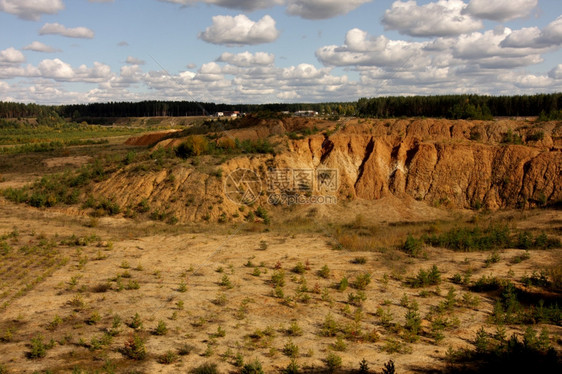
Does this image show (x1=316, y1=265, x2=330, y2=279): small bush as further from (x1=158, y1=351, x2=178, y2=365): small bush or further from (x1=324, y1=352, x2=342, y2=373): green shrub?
(x1=158, y1=351, x2=178, y2=365): small bush

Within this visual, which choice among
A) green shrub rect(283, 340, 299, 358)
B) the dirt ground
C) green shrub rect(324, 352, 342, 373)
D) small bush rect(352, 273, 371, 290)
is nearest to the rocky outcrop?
the dirt ground

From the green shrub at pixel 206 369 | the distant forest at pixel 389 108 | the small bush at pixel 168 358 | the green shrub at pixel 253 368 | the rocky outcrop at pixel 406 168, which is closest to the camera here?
the green shrub at pixel 253 368

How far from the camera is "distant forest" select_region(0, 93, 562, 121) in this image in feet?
172

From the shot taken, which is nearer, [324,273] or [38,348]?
[38,348]

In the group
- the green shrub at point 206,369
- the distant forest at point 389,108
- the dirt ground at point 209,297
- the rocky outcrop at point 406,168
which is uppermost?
the distant forest at point 389,108

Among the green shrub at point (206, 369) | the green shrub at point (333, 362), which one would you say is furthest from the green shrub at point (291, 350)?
the green shrub at point (206, 369)

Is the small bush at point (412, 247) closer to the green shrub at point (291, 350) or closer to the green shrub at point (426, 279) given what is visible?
the green shrub at point (426, 279)

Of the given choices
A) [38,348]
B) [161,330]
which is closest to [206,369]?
[161,330]

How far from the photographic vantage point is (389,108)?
77875 millimetres

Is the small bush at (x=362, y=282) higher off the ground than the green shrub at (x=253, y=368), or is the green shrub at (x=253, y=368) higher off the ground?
the green shrub at (x=253, y=368)

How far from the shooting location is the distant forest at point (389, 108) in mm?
52503

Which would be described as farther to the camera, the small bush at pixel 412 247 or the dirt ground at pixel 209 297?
the small bush at pixel 412 247

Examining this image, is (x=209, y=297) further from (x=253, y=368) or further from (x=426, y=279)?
(x=426, y=279)

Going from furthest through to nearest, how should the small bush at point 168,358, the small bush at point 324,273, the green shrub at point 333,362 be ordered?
the small bush at point 324,273
the small bush at point 168,358
the green shrub at point 333,362
